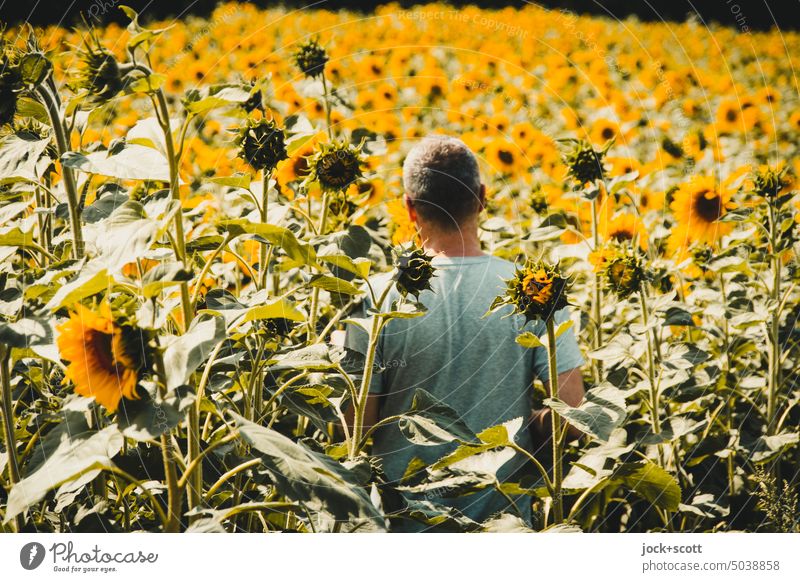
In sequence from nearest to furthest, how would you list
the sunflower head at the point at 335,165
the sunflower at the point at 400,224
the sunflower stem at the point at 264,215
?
the sunflower stem at the point at 264,215
the sunflower head at the point at 335,165
the sunflower at the point at 400,224

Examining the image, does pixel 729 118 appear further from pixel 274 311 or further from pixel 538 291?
pixel 274 311

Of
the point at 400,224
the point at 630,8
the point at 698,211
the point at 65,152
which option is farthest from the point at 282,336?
the point at 630,8

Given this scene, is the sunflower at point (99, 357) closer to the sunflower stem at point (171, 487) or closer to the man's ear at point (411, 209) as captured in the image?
the sunflower stem at point (171, 487)

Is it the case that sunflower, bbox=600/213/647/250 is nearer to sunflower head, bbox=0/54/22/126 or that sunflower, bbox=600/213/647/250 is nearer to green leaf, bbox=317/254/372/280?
green leaf, bbox=317/254/372/280

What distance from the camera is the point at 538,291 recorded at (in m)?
1.19

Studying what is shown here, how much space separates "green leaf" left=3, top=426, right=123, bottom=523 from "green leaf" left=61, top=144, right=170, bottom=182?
33 cm

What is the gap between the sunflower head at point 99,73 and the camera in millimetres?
846

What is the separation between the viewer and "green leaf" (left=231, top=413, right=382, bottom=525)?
84 centimetres

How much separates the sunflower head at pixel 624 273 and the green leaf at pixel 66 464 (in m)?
1.09

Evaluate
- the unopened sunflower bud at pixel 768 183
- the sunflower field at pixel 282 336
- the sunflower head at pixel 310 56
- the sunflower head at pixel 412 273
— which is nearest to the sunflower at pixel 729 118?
the sunflower field at pixel 282 336

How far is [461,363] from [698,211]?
996mm

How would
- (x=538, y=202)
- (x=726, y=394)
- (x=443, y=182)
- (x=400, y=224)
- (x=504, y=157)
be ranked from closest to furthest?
(x=443, y=182) → (x=726, y=394) → (x=400, y=224) → (x=538, y=202) → (x=504, y=157)

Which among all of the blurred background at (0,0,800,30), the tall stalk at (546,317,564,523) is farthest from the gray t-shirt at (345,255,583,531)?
the blurred background at (0,0,800,30)
